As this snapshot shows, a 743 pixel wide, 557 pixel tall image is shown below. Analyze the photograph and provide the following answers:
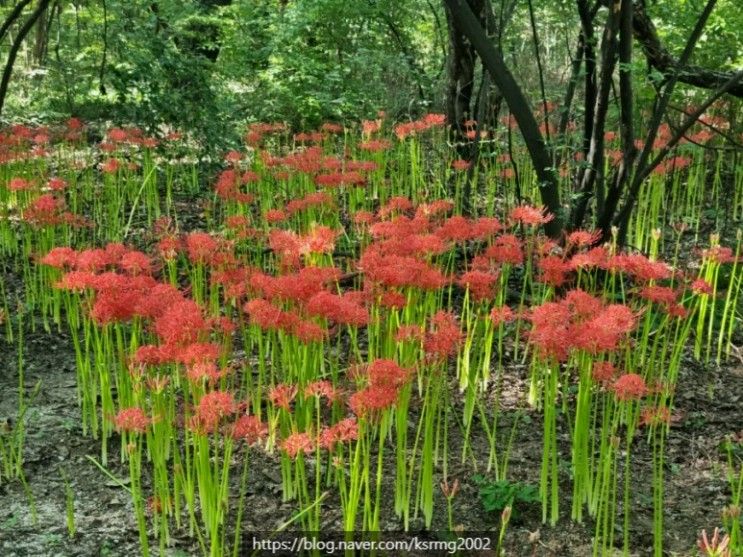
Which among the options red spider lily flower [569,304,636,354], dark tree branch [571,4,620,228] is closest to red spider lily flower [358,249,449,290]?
red spider lily flower [569,304,636,354]

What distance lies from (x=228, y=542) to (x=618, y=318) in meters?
1.73

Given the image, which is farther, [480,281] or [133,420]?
[480,281]

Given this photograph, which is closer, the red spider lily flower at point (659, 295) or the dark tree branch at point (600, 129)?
the red spider lily flower at point (659, 295)

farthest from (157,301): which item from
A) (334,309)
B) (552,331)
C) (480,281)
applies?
(552,331)

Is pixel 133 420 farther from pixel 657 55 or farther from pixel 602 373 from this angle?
pixel 657 55

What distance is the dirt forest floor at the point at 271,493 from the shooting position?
307 cm

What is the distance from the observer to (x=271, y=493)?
3.38 m

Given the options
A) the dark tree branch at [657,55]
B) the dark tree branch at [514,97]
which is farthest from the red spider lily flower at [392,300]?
the dark tree branch at [657,55]

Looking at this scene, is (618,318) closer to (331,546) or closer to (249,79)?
(331,546)

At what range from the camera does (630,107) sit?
4.72 metres

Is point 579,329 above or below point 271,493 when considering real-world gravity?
above

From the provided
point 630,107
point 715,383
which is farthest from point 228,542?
point 630,107

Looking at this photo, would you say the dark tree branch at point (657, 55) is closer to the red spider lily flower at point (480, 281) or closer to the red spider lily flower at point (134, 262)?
the red spider lily flower at point (480, 281)

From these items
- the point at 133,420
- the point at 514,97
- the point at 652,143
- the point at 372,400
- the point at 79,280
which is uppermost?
the point at 514,97
